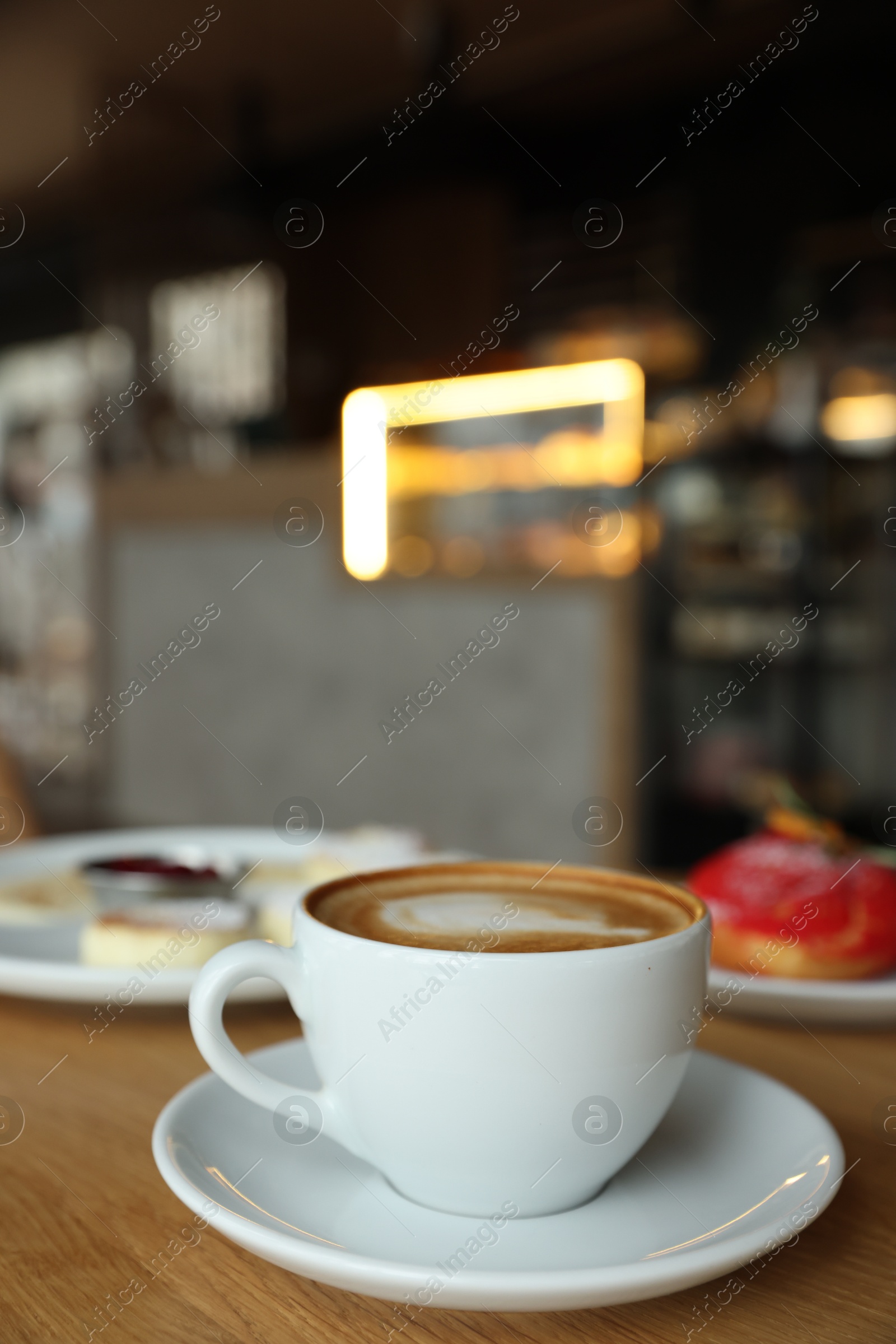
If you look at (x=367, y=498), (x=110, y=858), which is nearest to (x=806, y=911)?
(x=110, y=858)

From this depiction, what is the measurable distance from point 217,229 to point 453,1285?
5.60m

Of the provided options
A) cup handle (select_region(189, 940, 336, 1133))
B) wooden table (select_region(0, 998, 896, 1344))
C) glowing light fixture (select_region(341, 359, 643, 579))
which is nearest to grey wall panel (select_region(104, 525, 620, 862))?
glowing light fixture (select_region(341, 359, 643, 579))

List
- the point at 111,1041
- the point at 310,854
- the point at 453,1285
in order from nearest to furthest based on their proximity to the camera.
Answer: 1. the point at 453,1285
2. the point at 111,1041
3. the point at 310,854

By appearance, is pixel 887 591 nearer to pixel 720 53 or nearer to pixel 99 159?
pixel 720 53

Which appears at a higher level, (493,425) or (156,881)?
(493,425)

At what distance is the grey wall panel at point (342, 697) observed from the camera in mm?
3336

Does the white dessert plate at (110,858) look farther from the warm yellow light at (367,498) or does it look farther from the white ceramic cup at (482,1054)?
the warm yellow light at (367,498)

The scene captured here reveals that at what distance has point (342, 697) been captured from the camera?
12.7 ft

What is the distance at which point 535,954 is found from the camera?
0.47 metres

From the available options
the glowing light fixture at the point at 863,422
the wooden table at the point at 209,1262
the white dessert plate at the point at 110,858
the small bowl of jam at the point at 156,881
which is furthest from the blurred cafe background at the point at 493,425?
the wooden table at the point at 209,1262

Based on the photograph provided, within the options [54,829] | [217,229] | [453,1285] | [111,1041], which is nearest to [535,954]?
[453,1285]

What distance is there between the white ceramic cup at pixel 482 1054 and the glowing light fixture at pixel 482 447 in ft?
10.7

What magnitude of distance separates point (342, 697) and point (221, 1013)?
11.0 ft

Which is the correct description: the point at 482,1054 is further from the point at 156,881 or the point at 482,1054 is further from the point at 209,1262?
the point at 156,881
